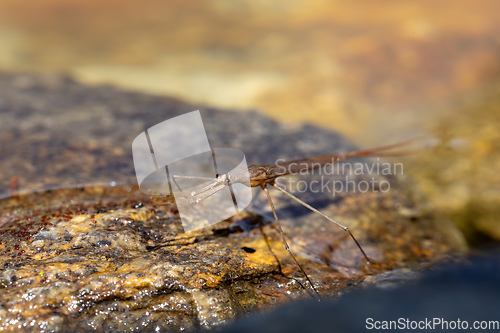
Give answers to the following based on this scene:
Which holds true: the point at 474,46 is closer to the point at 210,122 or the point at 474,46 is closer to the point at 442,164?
the point at 442,164

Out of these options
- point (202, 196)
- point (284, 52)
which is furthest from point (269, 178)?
point (284, 52)

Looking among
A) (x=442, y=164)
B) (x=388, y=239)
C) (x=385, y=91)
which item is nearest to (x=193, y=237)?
(x=388, y=239)

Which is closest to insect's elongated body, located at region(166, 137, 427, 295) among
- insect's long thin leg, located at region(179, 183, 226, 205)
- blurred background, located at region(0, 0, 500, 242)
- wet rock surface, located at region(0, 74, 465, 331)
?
insect's long thin leg, located at region(179, 183, 226, 205)

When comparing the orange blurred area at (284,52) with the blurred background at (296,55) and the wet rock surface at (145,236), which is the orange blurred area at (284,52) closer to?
the blurred background at (296,55)

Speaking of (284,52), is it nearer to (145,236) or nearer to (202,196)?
(202,196)

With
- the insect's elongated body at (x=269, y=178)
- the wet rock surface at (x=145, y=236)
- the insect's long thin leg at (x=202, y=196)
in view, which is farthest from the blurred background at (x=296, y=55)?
the insect's long thin leg at (x=202, y=196)

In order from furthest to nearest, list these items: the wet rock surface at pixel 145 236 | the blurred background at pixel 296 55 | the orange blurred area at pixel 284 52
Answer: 1. the orange blurred area at pixel 284 52
2. the blurred background at pixel 296 55
3. the wet rock surface at pixel 145 236
